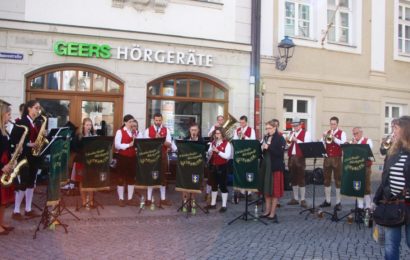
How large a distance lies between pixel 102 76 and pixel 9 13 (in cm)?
279

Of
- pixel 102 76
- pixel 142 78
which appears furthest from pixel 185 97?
pixel 102 76

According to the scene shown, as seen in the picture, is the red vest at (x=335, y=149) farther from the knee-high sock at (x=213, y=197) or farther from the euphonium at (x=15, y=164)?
the euphonium at (x=15, y=164)

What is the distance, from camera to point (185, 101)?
13.2 meters

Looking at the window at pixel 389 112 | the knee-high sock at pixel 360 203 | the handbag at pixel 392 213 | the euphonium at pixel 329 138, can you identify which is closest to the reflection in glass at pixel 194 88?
the euphonium at pixel 329 138

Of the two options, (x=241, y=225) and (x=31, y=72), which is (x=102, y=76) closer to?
(x=31, y=72)

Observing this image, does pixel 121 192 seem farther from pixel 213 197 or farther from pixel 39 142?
pixel 39 142

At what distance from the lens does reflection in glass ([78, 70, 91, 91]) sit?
38.8 feet

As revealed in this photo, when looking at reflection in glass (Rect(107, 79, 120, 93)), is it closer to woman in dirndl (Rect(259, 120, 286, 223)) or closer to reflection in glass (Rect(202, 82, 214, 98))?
reflection in glass (Rect(202, 82, 214, 98))

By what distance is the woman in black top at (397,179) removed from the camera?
455 cm

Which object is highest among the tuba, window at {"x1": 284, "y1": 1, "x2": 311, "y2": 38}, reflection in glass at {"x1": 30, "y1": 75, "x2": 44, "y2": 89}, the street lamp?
window at {"x1": 284, "y1": 1, "x2": 311, "y2": 38}

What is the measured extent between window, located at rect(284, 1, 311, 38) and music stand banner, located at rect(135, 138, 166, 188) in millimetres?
7528

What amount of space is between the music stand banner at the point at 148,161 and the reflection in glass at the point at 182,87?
4.19m

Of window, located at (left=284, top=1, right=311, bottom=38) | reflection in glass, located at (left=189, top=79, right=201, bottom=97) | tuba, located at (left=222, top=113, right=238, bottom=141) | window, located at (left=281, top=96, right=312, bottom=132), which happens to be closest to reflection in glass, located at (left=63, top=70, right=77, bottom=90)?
reflection in glass, located at (left=189, top=79, right=201, bottom=97)

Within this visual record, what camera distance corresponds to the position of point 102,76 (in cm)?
1202
